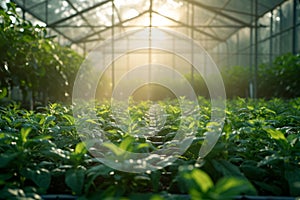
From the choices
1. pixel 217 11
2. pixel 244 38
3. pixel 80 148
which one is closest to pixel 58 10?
pixel 217 11

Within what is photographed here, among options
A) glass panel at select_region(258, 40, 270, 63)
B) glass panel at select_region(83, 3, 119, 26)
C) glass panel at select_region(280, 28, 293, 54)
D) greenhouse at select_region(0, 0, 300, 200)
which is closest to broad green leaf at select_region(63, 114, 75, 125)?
greenhouse at select_region(0, 0, 300, 200)

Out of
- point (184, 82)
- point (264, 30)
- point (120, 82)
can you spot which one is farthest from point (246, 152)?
point (120, 82)

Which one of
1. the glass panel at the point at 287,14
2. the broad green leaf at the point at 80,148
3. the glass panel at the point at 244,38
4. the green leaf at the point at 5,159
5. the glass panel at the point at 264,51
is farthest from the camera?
the glass panel at the point at 244,38

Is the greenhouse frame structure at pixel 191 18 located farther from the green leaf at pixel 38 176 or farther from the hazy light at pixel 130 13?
the green leaf at pixel 38 176

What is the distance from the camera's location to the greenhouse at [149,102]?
1.52 m

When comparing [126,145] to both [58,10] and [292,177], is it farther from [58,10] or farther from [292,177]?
[58,10]

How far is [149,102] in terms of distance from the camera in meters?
9.17

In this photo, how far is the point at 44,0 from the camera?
12.4 m

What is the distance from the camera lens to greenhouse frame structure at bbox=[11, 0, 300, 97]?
476 inches

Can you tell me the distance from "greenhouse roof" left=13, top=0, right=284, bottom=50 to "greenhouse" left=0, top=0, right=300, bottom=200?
0.06m

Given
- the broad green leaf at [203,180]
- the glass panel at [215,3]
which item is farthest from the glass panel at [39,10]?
the broad green leaf at [203,180]

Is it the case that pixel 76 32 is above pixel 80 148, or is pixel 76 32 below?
above

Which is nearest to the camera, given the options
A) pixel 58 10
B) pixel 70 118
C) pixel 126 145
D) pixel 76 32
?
pixel 126 145

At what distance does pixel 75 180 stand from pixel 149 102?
7743mm
